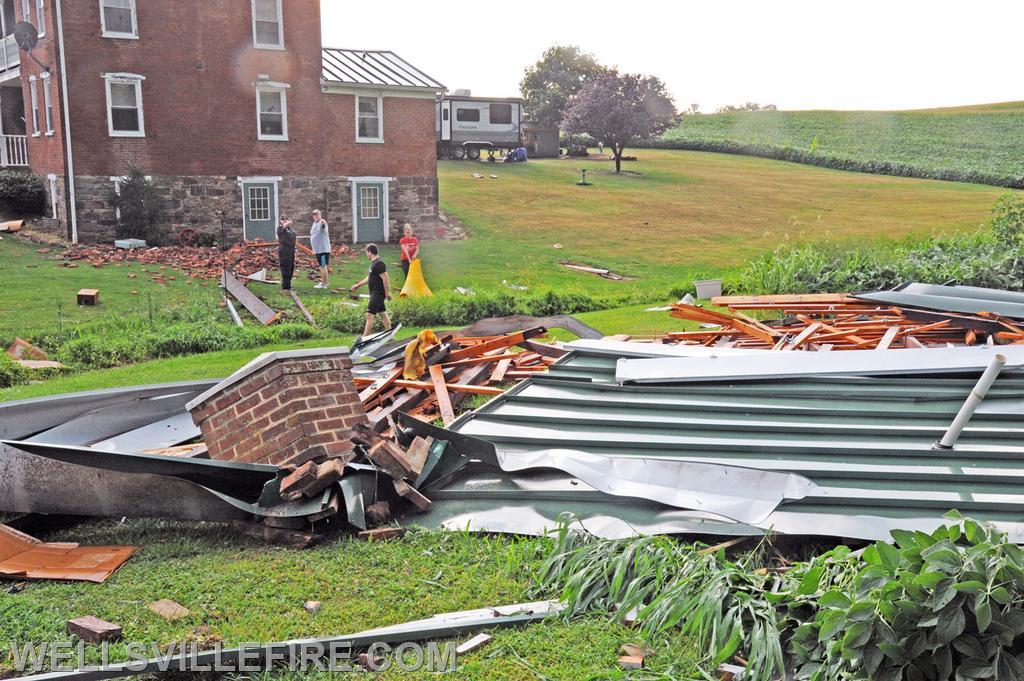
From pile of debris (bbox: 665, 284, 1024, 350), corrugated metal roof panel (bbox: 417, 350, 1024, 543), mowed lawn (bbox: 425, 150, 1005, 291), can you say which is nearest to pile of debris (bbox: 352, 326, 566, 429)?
corrugated metal roof panel (bbox: 417, 350, 1024, 543)

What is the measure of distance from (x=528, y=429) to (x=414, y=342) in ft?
10.4

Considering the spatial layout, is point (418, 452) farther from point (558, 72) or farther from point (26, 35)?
point (558, 72)

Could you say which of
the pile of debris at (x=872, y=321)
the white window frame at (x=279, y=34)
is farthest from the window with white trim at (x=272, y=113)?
the pile of debris at (x=872, y=321)

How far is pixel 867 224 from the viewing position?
40250 millimetres

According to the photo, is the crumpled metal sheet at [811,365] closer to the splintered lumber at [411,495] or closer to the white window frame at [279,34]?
the splintered lumber at [411,495]

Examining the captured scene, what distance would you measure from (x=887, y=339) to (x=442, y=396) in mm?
4966

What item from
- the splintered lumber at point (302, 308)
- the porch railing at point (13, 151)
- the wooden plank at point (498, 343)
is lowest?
the splintered lumber at point (302, 308)

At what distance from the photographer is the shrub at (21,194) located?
28.6m

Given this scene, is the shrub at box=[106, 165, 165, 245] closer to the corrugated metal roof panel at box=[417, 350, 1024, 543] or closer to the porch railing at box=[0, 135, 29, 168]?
the porch railing at box=[0, 135, 29, 168]

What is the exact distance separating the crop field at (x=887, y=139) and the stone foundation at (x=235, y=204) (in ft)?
103

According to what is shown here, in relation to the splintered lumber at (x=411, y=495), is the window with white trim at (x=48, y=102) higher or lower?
higher

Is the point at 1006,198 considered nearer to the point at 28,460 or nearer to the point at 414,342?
the point at 414,342

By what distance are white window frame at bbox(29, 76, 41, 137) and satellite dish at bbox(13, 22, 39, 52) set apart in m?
1.20

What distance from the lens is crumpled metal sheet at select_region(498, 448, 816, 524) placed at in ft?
19.1
